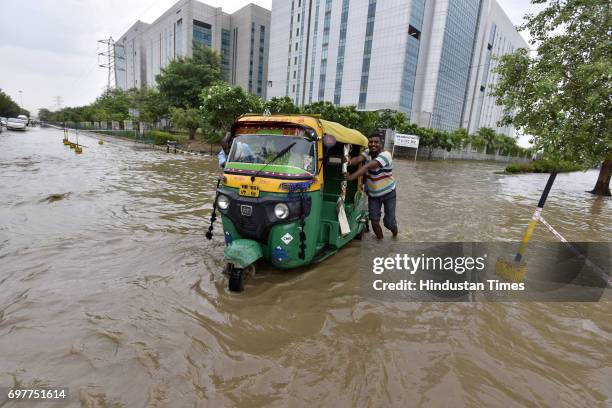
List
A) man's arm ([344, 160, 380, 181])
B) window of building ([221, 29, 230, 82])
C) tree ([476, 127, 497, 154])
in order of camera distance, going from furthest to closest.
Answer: window of building ([221, 29, 230, 82]), tree ([476, 127, 497, 154]), man's arm ([344, 160, 380, 181])

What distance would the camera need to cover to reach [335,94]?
2447 inches

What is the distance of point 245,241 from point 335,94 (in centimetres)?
6209

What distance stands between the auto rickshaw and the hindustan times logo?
3.88ft

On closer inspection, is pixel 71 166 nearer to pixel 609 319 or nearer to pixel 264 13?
pixel 609 319

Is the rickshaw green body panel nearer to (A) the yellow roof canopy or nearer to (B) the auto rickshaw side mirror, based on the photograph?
(B) the auto rickshaw side mirror

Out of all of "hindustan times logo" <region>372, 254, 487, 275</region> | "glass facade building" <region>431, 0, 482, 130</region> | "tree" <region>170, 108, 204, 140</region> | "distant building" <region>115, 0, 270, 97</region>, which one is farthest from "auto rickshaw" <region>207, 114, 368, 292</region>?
"distant building" <region>115, 0, 270, 97</region>

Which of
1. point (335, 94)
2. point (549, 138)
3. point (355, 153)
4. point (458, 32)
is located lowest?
point (355, 153)

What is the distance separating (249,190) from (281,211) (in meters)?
0.52

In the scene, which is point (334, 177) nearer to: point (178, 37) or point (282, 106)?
point (282, 106)

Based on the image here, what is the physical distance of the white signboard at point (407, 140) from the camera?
37719mm

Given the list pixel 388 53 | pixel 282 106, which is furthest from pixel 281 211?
pixel 388 53

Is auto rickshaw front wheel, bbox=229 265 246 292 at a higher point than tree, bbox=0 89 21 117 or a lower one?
lower

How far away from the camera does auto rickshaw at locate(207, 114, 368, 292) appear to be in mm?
4148

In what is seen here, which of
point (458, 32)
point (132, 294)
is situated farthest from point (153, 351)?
point (458, 32)
